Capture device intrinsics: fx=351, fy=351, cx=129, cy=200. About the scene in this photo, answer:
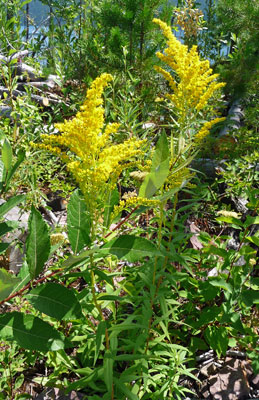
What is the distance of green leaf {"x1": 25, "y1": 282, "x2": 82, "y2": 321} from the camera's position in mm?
834

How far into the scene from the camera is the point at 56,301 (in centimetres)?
85

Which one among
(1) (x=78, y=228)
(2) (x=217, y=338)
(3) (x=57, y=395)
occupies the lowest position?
(3) (x=57, y=395)

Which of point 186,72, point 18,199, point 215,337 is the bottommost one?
point 215,337

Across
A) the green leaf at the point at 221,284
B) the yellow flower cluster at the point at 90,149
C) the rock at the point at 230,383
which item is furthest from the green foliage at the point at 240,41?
the yellow flower cluster at the point at 90,149

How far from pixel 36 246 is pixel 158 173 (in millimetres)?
348

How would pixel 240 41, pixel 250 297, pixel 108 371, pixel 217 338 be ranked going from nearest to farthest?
pixel 108 371
pixel 250 297
pixel 217 338
pixel 240 41

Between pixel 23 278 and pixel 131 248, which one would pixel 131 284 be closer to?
pixel 23 278

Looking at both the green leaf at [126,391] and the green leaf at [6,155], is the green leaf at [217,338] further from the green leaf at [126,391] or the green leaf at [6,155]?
the green leaf at [6,155]

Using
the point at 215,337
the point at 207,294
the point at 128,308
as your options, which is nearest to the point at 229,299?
the point at 207,294

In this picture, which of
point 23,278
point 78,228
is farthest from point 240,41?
point 23,278

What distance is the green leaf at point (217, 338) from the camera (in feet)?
5.65

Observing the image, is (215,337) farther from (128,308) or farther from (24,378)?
(24,378)

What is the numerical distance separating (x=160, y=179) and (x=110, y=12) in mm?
4123

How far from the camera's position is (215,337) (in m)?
1.74
